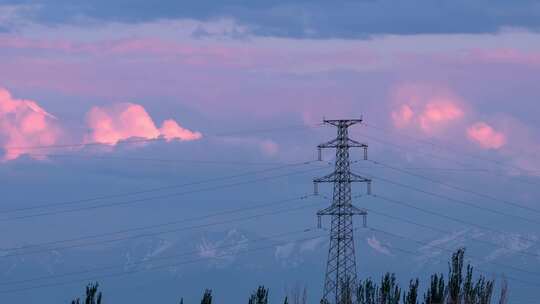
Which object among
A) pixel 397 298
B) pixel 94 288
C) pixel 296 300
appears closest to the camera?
pixel 94 288

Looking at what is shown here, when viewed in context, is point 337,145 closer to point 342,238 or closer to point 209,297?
point 342,238

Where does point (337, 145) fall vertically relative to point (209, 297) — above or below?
above

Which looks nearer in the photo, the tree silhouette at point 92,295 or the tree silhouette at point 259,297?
the tree silhouette at point 92,295

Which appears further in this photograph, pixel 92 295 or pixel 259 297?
pixel 259 297

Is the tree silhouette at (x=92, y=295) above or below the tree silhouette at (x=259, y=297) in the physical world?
below

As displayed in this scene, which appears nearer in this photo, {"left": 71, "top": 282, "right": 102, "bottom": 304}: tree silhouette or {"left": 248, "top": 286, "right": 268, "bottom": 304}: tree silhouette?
{"left": 71, "top": 282, "right": 102, "bottom": 304}: tree silhouette

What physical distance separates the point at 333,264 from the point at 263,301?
19.0 ft

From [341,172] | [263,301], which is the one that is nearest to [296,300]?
[263,301]

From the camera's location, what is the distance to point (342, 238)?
108 meters

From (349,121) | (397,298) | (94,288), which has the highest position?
(349,121)

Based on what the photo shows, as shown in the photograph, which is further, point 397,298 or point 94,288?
point 397,298

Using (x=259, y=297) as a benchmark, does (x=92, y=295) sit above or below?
below

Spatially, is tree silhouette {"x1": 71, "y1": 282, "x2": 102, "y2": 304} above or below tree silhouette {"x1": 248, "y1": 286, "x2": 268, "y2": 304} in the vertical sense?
below

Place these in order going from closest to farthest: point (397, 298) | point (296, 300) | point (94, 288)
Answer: point (94, 288) → point (296, 300) → point (397, 298)
